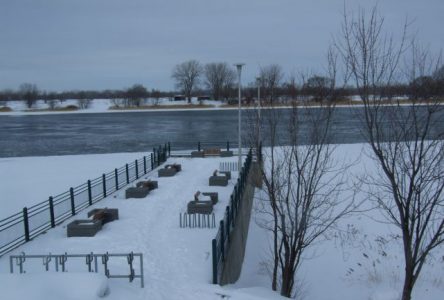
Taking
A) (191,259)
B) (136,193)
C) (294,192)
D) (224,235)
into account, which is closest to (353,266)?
(294,192)

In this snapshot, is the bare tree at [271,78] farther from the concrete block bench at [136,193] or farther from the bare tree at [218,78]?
the bare tree at [218,78]

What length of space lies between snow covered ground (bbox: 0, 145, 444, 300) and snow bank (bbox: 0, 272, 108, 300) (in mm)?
18

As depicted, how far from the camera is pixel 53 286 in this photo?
8445mm

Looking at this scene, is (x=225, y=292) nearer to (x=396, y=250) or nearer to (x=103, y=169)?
(x=396, y=250)

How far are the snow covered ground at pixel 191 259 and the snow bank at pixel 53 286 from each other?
0.06 ft

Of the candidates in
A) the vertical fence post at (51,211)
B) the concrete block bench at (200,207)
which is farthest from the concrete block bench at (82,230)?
the concrete block bench at (200,207)

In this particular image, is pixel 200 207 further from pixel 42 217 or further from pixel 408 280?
pixel 408 280

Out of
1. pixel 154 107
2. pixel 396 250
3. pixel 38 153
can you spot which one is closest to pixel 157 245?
pixel 396 250

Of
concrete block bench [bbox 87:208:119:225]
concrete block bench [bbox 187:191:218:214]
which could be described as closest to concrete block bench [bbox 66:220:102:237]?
concrete block bench [bbox 87:208:119:225]

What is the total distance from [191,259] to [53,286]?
3.98 metres

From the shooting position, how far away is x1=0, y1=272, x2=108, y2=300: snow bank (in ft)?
26.8

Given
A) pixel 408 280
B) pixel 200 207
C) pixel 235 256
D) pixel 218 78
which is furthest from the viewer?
pixel 218 78

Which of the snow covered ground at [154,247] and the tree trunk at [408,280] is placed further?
the snow covered ground at [154,247]

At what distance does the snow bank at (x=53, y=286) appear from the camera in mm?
8172
